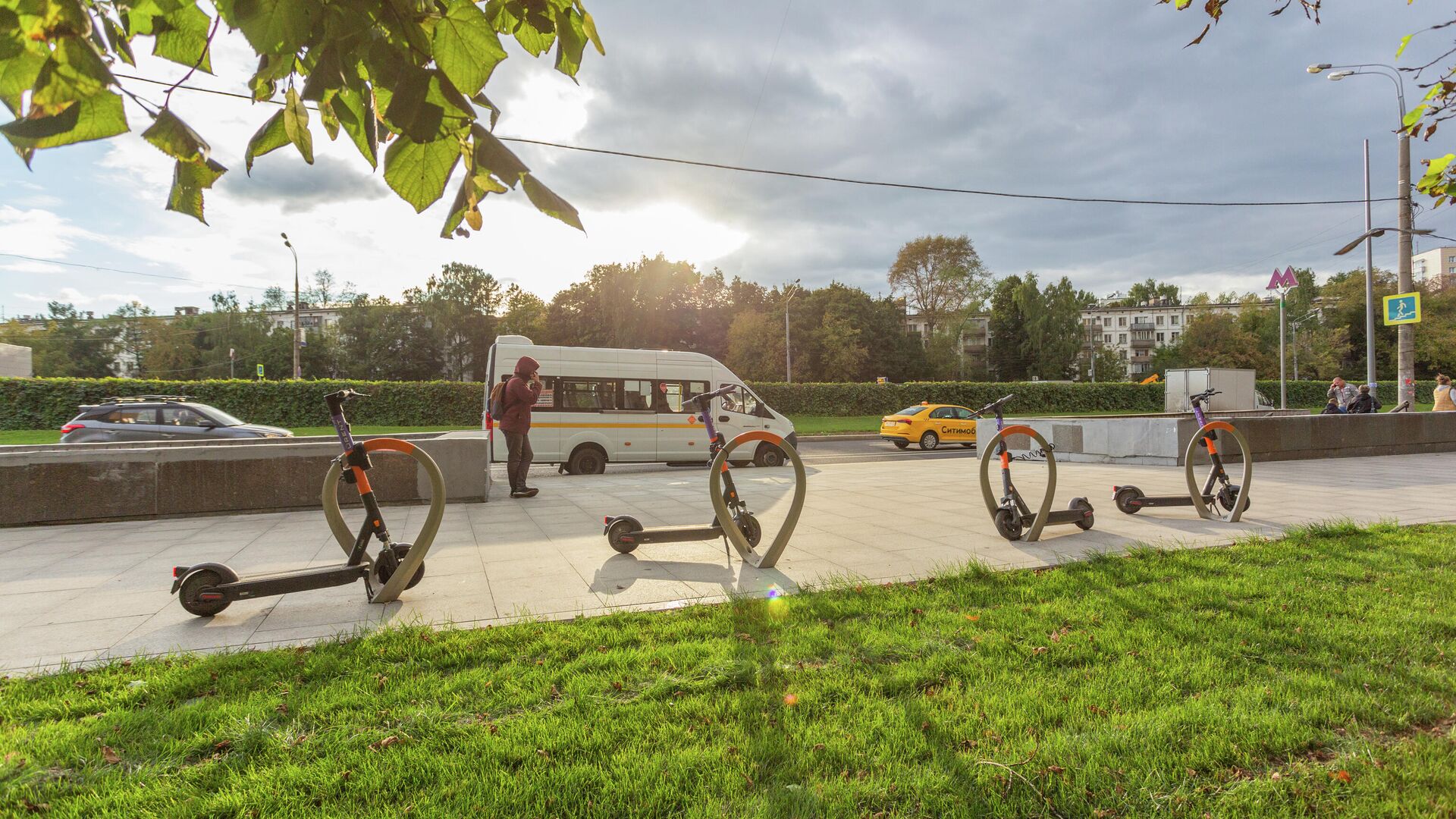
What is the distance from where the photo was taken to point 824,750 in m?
2.49

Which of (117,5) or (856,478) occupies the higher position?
(117,5)

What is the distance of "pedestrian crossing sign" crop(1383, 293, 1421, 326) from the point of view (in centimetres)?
1614

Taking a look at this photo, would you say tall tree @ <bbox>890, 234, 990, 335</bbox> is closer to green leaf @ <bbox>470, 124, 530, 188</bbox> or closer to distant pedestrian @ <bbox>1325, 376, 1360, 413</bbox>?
distant pedestrian @ <bbox>1325, 376, 1360, 413</bbox>

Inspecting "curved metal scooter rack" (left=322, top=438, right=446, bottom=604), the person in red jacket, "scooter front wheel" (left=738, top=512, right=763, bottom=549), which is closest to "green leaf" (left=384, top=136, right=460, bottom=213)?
"curved metal scooter rack" (left=322, top=438, right=446, bottom=604)

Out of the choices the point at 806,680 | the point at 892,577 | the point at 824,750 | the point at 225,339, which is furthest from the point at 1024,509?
the point at 225,339

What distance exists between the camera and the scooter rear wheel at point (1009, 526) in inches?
259

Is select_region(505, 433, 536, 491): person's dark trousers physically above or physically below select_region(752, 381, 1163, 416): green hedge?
below

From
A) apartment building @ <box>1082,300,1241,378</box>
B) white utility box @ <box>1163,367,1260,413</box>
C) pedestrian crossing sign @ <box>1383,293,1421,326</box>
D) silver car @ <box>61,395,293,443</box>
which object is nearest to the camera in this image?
silver car @ <box>61,395,293,443</box>

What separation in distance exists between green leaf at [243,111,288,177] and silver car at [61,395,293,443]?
16571mm

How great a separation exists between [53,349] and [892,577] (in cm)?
9458

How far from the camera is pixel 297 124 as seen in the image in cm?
160

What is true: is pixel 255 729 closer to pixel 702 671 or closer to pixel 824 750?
pixel 702 671

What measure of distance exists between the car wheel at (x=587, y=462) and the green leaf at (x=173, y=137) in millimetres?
13169

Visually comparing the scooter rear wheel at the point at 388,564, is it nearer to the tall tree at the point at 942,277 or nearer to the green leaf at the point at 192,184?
the green leaf at the point at 192,184
